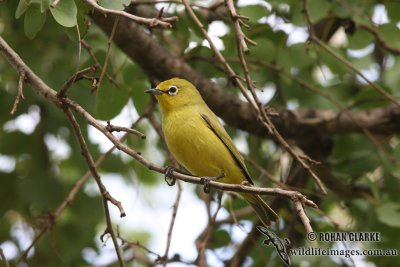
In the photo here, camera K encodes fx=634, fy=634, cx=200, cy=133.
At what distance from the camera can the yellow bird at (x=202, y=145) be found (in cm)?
401

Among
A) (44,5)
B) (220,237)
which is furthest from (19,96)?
(220,237)

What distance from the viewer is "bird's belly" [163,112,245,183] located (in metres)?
4.00

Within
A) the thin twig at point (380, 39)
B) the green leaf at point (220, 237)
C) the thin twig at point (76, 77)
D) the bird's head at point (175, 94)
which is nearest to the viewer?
the thin twig at point (76, 77)

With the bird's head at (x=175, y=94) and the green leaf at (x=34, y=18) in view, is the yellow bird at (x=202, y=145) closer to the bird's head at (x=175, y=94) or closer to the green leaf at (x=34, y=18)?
the bird's head at (x=175, y=94)

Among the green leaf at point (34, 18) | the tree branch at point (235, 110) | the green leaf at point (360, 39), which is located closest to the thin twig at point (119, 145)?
the green leaf at point (34, 18)

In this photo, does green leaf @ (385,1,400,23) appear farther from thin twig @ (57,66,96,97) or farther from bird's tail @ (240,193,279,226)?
thin twig @ (57,66,96,97)

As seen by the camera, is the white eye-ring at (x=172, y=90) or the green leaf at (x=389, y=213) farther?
the white eye-ring at (x=172, y=90)

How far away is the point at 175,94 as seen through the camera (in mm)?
4371

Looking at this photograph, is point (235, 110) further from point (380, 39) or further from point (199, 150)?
point (380, 39)

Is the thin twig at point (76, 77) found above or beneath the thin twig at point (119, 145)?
above

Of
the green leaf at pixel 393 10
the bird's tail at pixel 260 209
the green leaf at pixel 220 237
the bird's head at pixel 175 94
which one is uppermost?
the green leaf at pixel 393 10

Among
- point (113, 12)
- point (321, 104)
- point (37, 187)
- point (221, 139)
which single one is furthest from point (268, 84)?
point (113, 12)

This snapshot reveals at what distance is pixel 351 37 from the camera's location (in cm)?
456

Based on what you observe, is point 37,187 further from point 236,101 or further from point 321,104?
point 321,104
